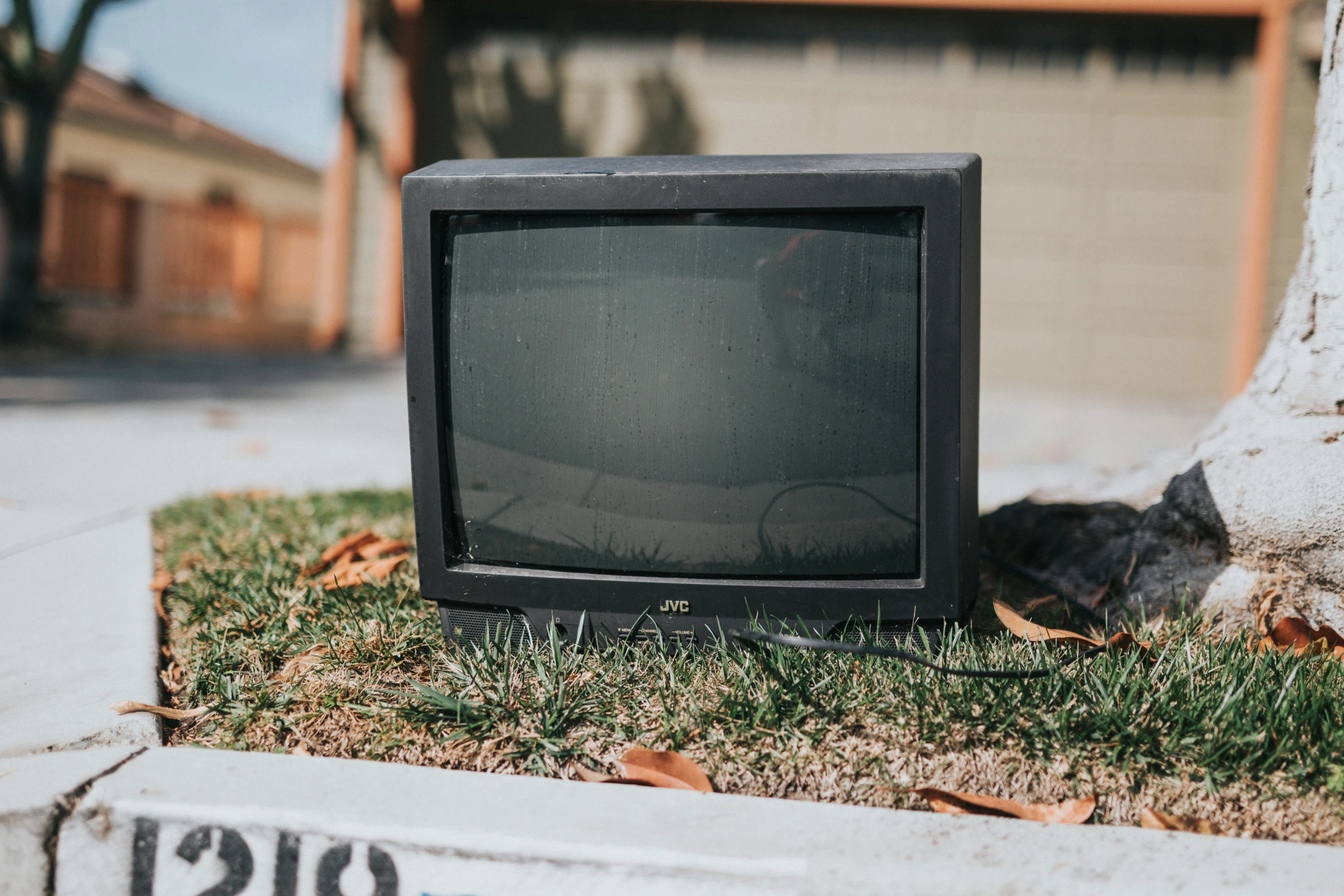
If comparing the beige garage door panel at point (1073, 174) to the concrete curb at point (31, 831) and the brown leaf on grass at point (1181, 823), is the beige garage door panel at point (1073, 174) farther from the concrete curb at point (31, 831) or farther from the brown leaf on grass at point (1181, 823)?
the concrete curb at point (31, 831)

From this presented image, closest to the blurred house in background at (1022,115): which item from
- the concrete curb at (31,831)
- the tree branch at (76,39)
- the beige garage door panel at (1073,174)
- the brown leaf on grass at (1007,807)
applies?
the beige garage door panel at (1073,174)

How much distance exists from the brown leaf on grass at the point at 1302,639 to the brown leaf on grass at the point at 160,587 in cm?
224

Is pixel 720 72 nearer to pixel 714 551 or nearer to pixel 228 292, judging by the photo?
pixel 714 551

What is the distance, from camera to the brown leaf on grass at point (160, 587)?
228cm

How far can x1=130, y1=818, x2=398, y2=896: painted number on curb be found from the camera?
1.38m

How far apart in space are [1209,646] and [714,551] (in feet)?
2.90

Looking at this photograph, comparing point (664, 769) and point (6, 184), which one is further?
point (6, 184)

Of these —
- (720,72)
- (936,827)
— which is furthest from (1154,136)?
(936,827)

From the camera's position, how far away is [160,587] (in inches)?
94.7

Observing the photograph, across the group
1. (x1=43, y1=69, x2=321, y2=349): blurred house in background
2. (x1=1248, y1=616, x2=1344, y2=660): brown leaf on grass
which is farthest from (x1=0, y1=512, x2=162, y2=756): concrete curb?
(x1=43, y1=69, x2=321, y2=349): blurred house in background

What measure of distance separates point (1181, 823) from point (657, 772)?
29.8 inches

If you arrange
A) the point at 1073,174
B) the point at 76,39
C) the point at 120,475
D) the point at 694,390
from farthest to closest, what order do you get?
the point at 76,39 < the point at 1073,174 < the point at 120,475 < the point at 694,390

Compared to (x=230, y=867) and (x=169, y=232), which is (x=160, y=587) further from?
(x=169, y=232)

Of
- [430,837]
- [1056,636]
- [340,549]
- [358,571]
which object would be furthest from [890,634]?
[340,549]
